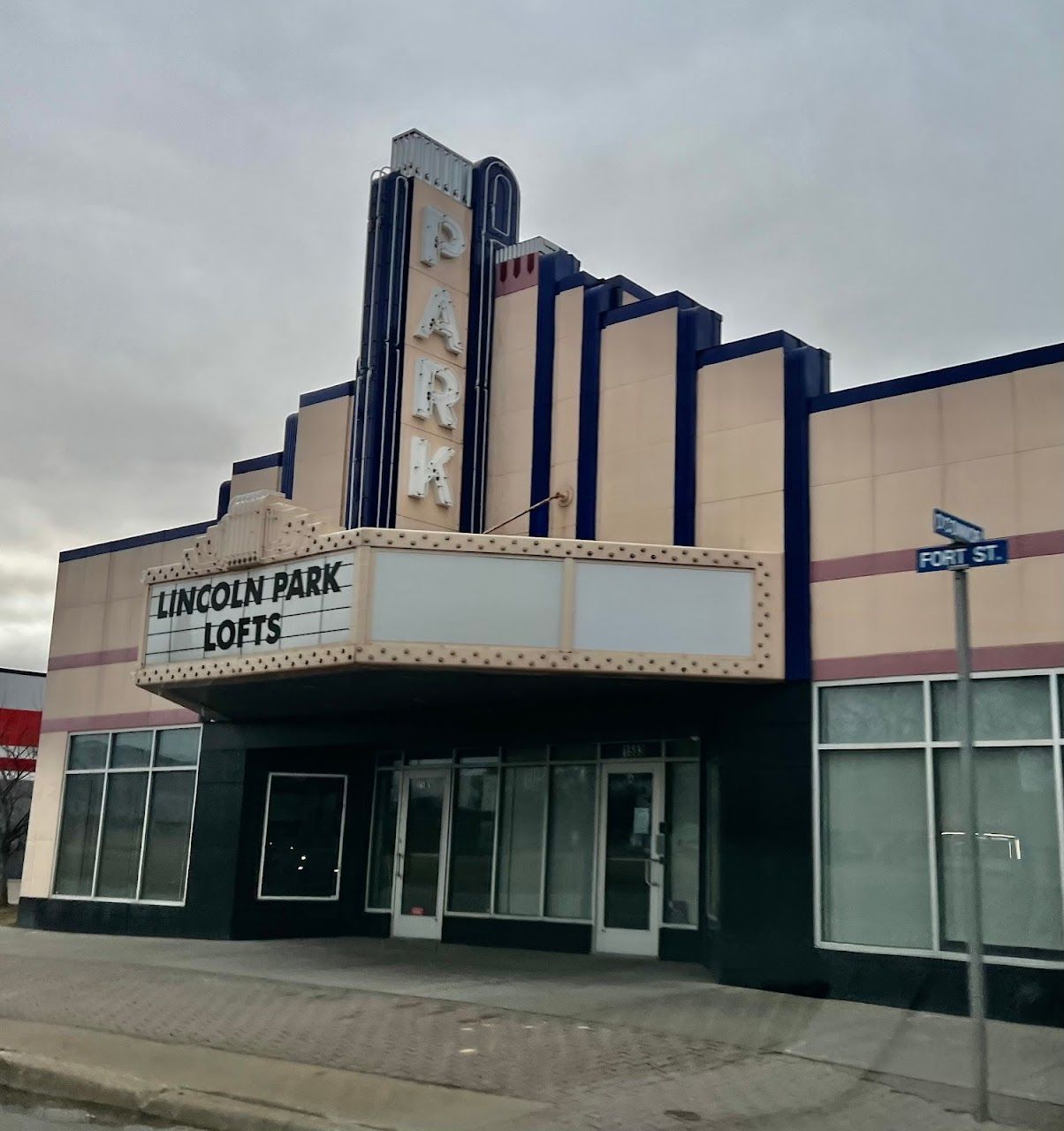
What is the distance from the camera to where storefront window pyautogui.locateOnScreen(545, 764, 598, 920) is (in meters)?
16.2

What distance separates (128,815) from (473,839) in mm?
5783

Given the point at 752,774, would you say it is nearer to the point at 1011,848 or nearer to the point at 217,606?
the point at 1011,848

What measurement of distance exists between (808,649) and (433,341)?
6347 millimetres

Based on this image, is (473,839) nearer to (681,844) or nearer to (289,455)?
(681,844)

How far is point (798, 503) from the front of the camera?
13.9 m

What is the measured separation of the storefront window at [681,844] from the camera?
1534 centimetres

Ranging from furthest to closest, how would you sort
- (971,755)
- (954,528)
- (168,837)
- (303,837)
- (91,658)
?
(91,658)
(168,837)
(303,837)
(954,528)
(971,755)

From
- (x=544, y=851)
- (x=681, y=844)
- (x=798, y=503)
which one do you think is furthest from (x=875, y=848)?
(x=544, y=851)

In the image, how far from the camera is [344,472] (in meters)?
17.8

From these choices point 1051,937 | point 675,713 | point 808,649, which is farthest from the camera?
point 675,713

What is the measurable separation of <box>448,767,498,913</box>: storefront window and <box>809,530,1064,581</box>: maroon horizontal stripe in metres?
5.82

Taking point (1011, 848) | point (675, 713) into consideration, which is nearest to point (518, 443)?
point (675, 713)

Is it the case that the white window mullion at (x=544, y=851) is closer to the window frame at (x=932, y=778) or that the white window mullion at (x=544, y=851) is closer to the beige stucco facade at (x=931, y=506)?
the window frame at (x=932, y=778)

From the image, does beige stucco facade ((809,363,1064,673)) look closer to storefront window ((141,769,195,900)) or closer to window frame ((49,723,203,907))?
window frame ((49,723,203,907))
